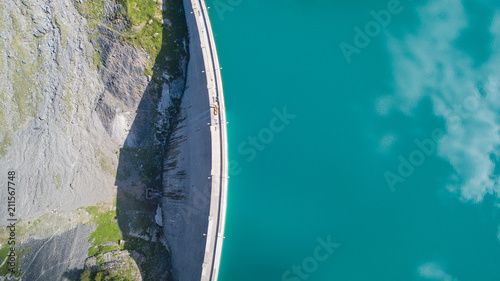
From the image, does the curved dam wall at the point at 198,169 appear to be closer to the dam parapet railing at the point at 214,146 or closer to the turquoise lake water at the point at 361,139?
the dam parapet railing at the point at 214,146

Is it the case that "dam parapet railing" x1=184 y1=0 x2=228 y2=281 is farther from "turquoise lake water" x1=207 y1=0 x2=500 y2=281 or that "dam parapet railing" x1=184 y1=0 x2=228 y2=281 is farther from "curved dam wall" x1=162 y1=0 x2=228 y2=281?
"turquoise lake water" x1=207 y1=0 x2=500 y2=281

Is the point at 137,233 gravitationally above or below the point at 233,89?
below

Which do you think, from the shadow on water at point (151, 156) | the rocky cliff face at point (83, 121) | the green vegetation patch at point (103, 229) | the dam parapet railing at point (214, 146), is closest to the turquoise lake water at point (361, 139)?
the dam parapet railing at point (214, 146)

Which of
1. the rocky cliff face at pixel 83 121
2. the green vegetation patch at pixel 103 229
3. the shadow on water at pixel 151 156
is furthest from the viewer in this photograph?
the shadow on water at pixel 151 156

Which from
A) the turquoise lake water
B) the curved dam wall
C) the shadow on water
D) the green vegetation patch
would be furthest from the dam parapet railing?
the green vegetation patch

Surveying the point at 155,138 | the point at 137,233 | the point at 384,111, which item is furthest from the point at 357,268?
the point at 155,138

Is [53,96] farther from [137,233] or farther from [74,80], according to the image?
[137,233]
